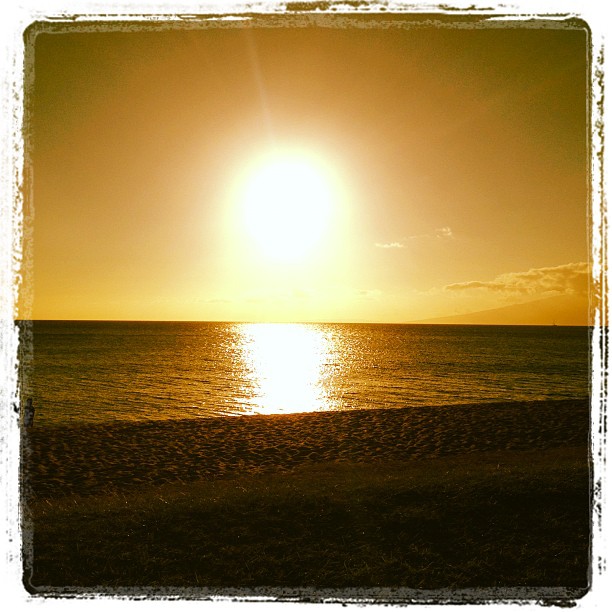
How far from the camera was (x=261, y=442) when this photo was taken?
77.8 feet

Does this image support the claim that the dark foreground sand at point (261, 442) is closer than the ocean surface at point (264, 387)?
Yes

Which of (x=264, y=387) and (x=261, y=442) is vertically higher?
(x=264, y=387)

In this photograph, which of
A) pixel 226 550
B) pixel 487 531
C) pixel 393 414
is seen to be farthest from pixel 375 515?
pixel 393 414

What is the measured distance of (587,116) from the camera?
816cm

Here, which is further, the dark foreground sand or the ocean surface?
the ocean surface

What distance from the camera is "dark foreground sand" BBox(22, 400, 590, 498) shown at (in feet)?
60.4

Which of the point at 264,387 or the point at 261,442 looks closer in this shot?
the point at 261,442

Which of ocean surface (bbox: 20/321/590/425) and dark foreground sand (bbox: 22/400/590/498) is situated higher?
ocean surface (bbox: 20/321/590/425)

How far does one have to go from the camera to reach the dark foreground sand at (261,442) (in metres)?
18.4

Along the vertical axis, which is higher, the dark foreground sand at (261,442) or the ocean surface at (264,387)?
the ocean surface at (264,387)

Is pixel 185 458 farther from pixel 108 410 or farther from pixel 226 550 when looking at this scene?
pixel 108 410

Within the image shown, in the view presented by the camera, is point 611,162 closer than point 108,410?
Yes

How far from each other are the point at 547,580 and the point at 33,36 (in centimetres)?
1214

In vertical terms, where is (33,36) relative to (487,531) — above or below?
above
